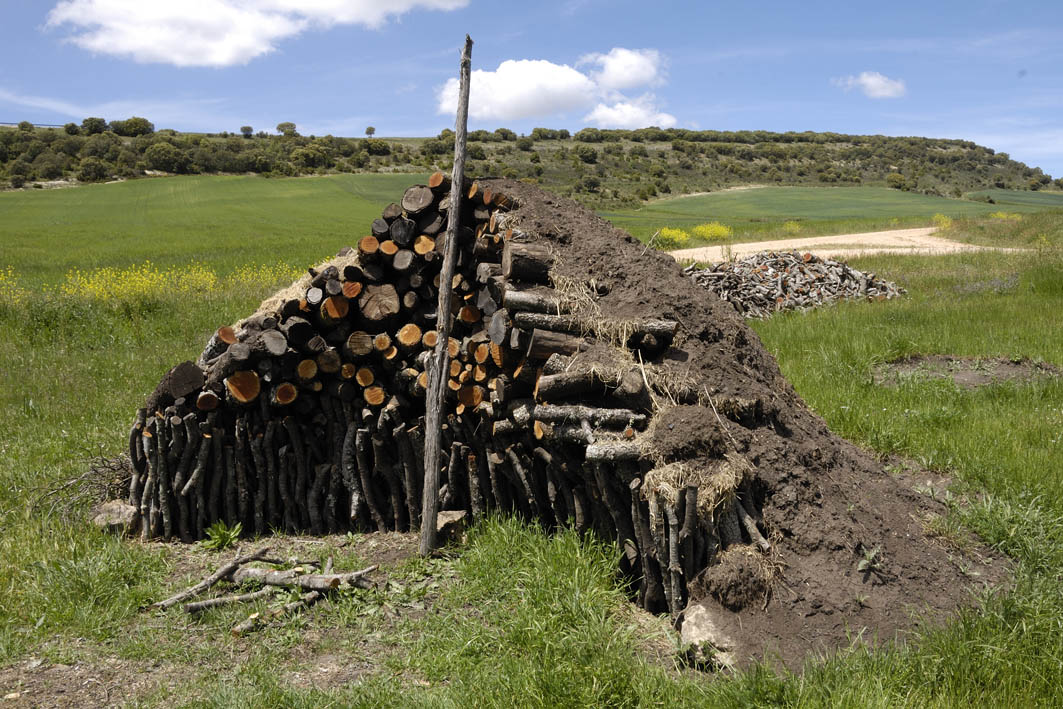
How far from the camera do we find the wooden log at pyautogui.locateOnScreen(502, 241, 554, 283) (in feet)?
18.1

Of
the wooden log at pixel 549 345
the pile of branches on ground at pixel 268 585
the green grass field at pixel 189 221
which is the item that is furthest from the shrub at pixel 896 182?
the pile of branches on ground at pixel 268 585

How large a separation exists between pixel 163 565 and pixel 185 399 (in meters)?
1.41

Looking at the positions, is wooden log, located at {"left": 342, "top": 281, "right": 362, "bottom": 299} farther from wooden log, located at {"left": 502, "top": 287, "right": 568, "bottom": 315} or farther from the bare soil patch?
the bare soil patch

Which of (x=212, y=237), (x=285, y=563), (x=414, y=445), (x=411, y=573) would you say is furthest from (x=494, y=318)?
(x=212, y=237)

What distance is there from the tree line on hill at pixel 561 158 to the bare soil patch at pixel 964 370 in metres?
48.2

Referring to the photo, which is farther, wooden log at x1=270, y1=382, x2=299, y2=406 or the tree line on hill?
the tree line on hill

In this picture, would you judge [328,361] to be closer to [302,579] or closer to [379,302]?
[379,302]

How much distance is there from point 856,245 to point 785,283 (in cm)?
1736

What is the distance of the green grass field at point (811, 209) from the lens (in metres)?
43.9

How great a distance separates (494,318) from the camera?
18.0 feet

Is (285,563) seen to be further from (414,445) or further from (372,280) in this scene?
(372,280)

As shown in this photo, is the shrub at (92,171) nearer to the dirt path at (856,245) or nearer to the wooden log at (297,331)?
the dirt path at (856,245)

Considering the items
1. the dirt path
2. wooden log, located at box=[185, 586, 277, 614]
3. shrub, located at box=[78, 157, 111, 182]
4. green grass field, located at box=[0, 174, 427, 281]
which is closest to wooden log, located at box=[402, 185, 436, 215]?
wooden log, located at box=[185, 586, 277, 614]

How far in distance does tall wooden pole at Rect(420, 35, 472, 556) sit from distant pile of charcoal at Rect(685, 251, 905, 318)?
33.8 feet
